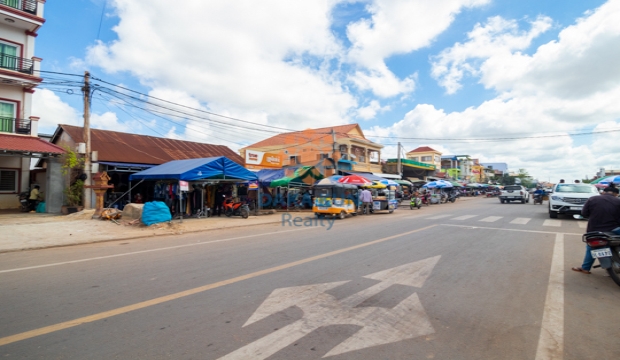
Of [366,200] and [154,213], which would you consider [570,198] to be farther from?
[154,213]

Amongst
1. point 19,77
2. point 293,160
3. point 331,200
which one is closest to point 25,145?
point 19,77

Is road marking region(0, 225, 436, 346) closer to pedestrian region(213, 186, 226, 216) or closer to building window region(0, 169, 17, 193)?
pedestrian region(213, 186, 226, 216)

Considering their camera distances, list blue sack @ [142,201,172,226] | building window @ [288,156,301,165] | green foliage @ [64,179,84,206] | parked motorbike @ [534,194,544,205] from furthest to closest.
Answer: building window @ [288,156,301,165] → parked motorbike @ [534,194,544,205] → green foliage @ [64,179,84,206] → blue sack @ [142,201,172,226]

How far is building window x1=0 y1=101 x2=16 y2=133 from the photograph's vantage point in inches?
696

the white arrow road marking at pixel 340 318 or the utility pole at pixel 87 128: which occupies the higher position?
the utility pole at pixel 87 128

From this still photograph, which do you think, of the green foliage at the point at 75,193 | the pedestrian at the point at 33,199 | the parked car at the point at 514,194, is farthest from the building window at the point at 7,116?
the parked car at the point at 514,194

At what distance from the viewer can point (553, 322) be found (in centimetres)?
409

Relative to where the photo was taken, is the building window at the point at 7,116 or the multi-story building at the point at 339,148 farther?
the multi-story building at the point at 339,148

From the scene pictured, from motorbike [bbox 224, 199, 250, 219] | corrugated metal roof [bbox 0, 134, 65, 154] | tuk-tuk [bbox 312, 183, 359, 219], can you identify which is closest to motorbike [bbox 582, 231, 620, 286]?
tuk-tuk [bbox 312, 183, 359, 219]

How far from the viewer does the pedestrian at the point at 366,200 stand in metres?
20.1

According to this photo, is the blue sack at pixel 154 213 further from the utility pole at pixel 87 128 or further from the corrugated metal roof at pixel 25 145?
the corrugated metal roof at pixel 25 145

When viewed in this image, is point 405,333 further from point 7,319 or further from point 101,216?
point 101,216

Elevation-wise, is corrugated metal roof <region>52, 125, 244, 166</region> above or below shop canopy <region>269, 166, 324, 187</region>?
above

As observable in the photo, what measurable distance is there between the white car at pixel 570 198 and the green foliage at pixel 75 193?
2330 centimetres
